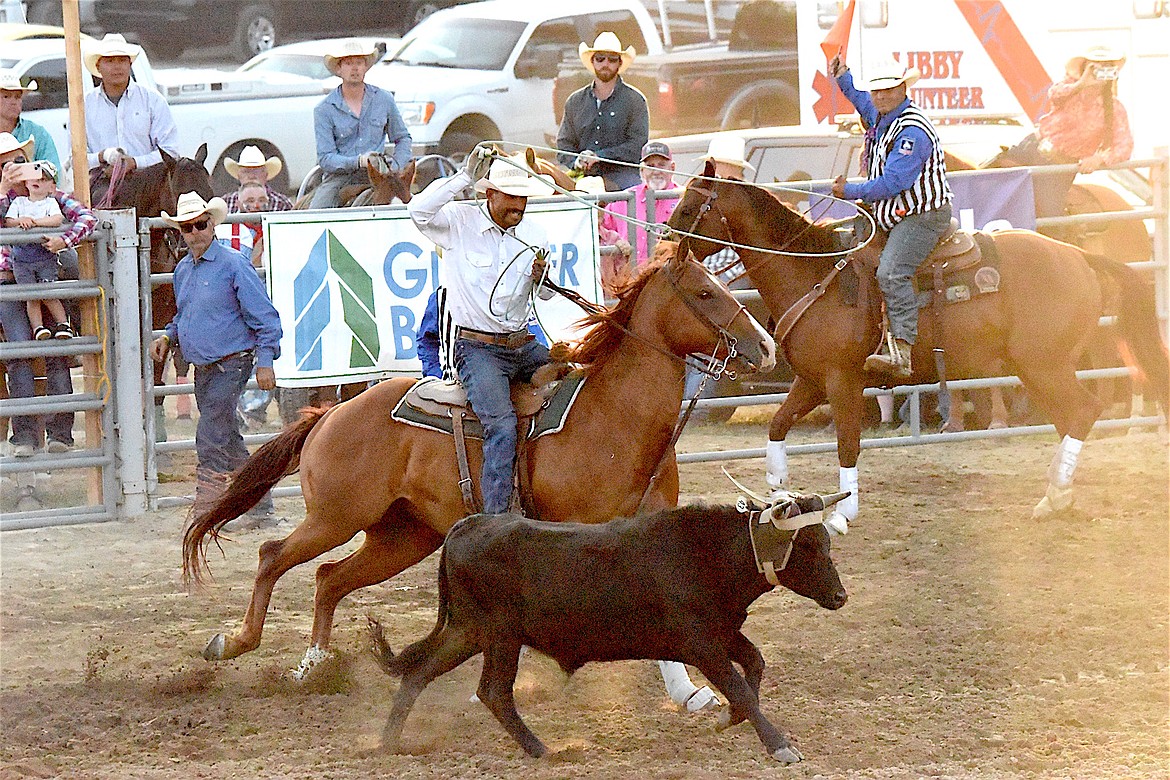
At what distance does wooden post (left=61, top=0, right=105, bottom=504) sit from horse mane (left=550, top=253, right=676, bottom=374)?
3.91 metres

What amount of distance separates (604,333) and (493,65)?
10.2 metres

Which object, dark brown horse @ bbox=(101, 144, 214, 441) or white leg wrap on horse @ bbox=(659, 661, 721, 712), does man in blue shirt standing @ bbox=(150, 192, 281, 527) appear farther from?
white leg wrap on horse @ bbox=(659, 661, 721, 712)

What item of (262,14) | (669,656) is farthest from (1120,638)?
(262,14)

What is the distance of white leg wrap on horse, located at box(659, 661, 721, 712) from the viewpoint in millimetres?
5598

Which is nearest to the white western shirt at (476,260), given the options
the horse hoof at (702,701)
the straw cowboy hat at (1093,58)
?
the horse hoof at (702,701)

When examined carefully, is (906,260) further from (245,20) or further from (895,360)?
(245,20)

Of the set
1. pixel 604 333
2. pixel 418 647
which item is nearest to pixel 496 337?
pixel 604 333

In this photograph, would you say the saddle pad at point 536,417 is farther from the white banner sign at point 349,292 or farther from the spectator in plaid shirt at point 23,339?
the spectator in plaid shirt at point 23,339

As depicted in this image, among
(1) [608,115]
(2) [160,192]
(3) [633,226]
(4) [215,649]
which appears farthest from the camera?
(1) [608,115]

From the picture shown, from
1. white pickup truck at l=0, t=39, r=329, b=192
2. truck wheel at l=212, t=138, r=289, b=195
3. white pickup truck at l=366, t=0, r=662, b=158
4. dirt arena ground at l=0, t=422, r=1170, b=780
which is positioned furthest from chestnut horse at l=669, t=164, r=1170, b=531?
truck wheel at l=212, t=138, r=289, b=195

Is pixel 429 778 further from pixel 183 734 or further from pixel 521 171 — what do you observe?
pixel 521 171

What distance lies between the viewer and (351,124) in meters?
10.5

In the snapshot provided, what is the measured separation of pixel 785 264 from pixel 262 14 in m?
11.7

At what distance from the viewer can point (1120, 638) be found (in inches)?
254
